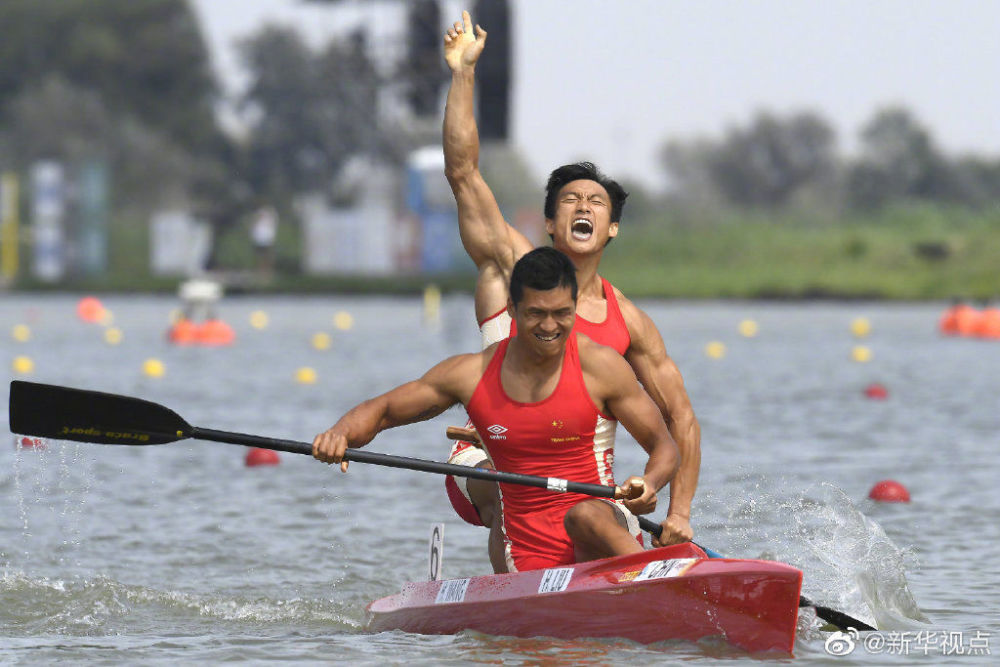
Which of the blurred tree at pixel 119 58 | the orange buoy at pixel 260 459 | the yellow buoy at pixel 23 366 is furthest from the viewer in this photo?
the blurred tree at pixel 119 58

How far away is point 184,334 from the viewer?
26.6 meters

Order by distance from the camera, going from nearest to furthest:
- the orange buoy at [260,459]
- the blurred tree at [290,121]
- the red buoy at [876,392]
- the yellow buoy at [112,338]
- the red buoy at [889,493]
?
the red buoy at [889,493], the orange buoy at [260,459], the red buoy at [876,392], the yellow buoy at [112,338], the blurred tree at [290,121]

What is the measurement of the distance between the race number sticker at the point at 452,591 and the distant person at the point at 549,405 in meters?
0.62

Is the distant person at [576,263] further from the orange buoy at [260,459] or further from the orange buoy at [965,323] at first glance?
the orange buoy at [965,323]

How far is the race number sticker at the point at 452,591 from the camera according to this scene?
7.41m

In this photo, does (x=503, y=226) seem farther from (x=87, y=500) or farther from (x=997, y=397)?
(x=997, y=397)

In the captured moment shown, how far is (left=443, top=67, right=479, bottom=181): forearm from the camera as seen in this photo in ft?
24.6

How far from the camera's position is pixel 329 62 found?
48875 mm

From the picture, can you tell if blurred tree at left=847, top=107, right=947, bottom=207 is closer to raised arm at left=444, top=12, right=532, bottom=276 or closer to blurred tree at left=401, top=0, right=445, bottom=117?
blurred tree at left=401, top=0, right=445, bottom=117

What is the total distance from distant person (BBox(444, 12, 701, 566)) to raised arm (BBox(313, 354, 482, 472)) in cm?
47

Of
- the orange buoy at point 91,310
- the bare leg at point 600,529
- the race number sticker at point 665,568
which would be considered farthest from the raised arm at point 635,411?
the orange buoy at point 91,310

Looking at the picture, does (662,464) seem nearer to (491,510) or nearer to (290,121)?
(491,510)

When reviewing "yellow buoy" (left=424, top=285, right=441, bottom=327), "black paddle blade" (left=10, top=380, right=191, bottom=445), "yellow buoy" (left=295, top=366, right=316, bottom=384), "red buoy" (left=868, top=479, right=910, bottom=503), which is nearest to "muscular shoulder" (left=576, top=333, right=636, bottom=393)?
"black paddle blade" (left=10, top=380, right=191, bottom=445)

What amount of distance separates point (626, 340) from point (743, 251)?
43.8 meters
